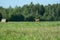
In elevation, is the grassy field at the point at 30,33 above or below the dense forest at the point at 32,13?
above

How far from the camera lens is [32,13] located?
97.2 metres

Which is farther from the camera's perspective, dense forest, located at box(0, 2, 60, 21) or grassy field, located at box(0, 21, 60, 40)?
dense forest, located at box(0, 2, 60, 21)

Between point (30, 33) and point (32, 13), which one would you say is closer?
point (30, 33)

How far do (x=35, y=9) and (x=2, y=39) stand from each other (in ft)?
332

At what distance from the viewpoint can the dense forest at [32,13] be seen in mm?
83988

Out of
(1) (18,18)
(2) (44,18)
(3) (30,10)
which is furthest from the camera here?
(3) (30,10)

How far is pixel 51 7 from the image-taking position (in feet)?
362

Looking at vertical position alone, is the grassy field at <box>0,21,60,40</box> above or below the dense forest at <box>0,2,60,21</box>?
above

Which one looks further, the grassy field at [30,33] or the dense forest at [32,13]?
the dense forest at [32,13]

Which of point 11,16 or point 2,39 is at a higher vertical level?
point 2,39

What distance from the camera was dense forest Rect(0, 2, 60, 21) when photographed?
276 feet

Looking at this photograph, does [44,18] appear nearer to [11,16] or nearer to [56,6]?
[11,16]

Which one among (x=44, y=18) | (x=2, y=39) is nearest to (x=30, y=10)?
(x=44, y=18)

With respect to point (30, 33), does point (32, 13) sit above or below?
below
